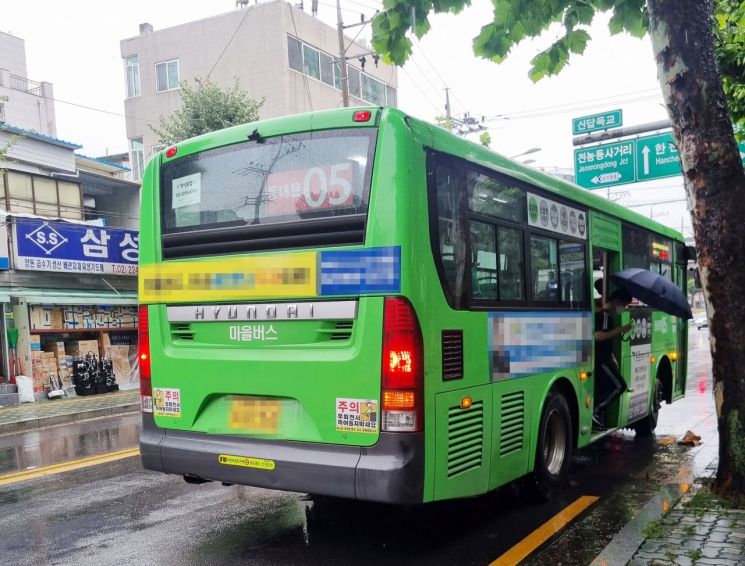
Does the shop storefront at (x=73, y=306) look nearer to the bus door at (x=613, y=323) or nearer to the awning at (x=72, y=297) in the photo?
the awning at (x=72, y=297)

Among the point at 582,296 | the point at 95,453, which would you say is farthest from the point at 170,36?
the point at 582,296

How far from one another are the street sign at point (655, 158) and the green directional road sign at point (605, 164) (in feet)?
0.64

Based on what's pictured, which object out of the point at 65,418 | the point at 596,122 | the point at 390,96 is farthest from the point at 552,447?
the point at 390,96

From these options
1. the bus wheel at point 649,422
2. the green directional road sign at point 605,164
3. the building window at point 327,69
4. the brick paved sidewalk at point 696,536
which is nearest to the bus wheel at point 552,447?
the brick paved sidewalk at point 696,536

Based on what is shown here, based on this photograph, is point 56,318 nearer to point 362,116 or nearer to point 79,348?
point 79,348

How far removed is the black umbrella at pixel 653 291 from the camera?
6.92 meters

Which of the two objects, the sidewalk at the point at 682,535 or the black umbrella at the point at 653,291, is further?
the black umbrella at the point at 653,291

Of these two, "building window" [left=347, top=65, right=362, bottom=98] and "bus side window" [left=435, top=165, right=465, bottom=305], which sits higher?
"building window" [left=347, top=65, right=362, bottom=98]

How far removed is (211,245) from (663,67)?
3.79 metres

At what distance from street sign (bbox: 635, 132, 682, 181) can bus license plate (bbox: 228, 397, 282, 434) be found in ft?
50.3

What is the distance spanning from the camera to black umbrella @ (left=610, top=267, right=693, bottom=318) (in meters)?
6.92

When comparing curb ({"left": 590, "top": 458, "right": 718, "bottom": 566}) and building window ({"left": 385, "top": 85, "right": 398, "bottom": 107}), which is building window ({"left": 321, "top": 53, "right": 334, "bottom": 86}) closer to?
building window ({"left": 385, "top": 85, "right": 398, "bottom": 107})

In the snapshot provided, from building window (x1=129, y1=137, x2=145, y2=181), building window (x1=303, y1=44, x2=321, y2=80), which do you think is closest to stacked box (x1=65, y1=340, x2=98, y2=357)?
building window (x1=129, y1=137, x2=145, y2=181)

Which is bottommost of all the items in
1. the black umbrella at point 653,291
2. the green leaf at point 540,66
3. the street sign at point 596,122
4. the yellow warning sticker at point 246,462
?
the yellow warning sticker at point 246,462
